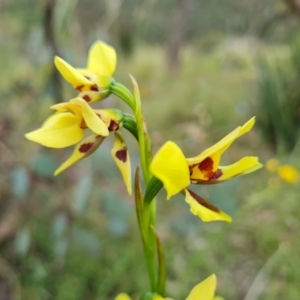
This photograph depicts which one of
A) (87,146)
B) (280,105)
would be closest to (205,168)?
(87,146)

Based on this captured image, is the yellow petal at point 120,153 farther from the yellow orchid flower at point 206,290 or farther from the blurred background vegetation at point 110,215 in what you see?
the blurred background vegetation at point 110,215

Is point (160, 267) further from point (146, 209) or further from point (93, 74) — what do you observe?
point (93, 74)

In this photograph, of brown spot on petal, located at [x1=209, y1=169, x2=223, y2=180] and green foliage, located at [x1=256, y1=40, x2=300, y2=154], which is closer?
brown spot on petal, located at [x1=209, y1=169, x2=223, y2=180]

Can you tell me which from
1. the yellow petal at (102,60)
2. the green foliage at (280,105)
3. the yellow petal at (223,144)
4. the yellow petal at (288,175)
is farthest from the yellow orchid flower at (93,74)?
the green foliage at (280,105)

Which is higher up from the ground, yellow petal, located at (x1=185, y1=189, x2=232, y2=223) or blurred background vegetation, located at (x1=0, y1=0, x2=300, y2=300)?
yellow petal, located at (x1=185, y1=189, x2=232, y2=223)

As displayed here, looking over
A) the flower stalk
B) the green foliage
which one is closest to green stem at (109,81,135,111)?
the flower stalk

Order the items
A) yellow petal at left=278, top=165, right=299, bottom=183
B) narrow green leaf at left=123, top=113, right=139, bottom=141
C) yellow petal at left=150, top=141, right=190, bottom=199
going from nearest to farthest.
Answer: yellow petal at left=150, top=141, right=190, bottom=199 → narrow green leaf at left=123, top=113, right=139, bottom=141 → yellow petal at left=278, top=165, right=299, bottom=183

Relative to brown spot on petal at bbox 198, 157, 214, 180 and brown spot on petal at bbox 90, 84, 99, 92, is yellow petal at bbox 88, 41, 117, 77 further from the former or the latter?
brown spot on petal at bbox 198, 157, 214, 180
